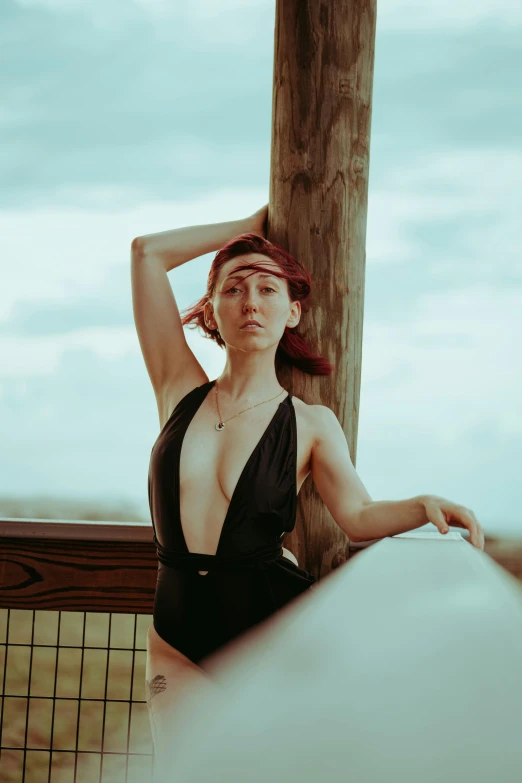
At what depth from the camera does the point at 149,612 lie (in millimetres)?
1845

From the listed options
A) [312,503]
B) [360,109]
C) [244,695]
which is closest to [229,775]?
[244,695]

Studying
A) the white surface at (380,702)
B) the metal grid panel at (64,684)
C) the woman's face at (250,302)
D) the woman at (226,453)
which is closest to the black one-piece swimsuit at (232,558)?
the woman at (226,453)

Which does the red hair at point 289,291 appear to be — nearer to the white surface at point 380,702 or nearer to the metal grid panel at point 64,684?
the white surface at point 380,702

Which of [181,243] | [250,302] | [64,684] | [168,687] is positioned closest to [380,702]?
[168,687]

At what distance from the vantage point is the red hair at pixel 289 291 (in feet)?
5.30

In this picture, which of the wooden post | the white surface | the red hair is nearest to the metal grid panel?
the wooden post

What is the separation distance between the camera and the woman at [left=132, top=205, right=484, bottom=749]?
4.80 feet

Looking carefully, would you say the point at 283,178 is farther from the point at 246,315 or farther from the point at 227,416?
the point at 227,416

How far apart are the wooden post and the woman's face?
0.16 m

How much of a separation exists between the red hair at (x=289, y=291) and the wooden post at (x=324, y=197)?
3 cm

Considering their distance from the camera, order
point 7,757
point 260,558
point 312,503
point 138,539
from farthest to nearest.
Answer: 1. point 7,757
2. point 138,539
3. point 312,503
4. point 260,558

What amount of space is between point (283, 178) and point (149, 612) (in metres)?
1.12

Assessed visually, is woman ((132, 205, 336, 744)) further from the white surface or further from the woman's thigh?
the white surface

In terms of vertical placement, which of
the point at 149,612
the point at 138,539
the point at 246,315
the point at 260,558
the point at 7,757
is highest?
the point at 246,315
